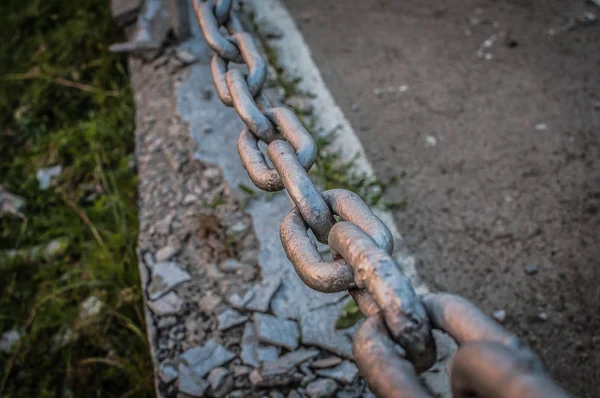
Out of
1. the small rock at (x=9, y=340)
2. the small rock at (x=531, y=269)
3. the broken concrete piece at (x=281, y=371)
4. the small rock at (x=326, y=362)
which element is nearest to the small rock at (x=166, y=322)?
the broken concrete piece at (x=281, y=371)

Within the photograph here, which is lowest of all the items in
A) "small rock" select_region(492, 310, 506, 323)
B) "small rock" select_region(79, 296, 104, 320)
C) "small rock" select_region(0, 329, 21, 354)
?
"small rock" select_region(0, 329, 21, 354)

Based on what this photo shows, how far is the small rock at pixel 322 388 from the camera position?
159 centimetres

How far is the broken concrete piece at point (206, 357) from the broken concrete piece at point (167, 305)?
0.16 m

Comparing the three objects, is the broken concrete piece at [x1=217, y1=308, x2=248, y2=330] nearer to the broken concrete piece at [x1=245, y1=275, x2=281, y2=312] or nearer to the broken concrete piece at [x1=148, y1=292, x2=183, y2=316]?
the broken concrete piece at [x1=245, y1=275, x2=281, y2=312]

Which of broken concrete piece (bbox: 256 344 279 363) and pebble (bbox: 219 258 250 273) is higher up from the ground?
pebble (bbox: 219 258 250 273)

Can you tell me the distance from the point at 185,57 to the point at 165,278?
4.35 ft

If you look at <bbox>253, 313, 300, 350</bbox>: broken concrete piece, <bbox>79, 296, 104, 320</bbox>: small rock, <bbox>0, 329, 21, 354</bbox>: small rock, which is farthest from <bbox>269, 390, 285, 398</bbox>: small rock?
<bbox>0, 329, 21, 354</bbox>: small rock

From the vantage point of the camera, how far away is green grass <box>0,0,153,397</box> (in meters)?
2.19

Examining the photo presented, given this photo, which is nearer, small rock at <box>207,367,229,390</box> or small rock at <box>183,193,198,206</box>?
small rock at <box>207,367,229,390</box>

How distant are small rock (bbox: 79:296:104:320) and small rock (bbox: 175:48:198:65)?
3.90 ft

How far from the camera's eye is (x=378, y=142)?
8.66ft

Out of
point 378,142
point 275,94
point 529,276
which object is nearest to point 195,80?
point 275,94

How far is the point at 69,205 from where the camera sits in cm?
277

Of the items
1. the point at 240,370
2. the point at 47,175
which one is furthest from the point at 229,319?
the point at 47,175
